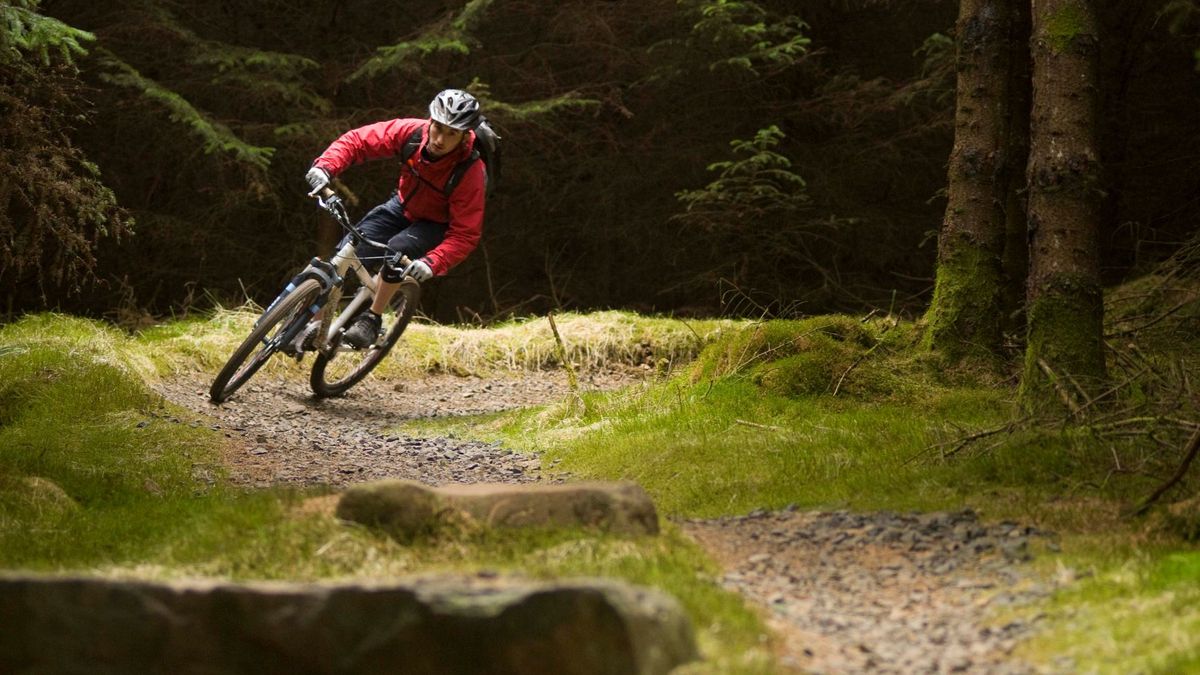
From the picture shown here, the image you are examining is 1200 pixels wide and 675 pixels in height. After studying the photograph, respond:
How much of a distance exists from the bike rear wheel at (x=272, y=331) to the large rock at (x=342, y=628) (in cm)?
538

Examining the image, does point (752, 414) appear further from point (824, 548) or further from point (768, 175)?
point (768, 175)

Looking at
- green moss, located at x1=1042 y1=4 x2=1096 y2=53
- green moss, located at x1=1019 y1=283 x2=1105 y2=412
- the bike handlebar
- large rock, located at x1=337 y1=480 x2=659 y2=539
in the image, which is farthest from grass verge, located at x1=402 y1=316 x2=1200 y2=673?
green moss, located at x1=1042 y1=4 x2=1096 y2=53

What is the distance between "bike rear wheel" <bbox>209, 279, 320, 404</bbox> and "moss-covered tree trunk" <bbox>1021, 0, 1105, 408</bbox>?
4990 millimetres

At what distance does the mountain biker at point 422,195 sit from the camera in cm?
865

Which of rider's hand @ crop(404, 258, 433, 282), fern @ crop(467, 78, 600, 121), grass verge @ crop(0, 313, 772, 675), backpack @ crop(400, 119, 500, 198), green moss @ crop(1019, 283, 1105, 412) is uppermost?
fern @ crop(467, 78, 600, 121)

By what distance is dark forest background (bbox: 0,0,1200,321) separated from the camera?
13.1 m

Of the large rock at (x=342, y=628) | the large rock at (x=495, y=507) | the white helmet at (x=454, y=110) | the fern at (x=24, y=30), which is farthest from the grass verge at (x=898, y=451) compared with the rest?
the fern at (x=24, y=30)

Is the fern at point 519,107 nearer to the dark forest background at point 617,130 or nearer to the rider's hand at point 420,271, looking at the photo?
the dark forest background at point 617,130

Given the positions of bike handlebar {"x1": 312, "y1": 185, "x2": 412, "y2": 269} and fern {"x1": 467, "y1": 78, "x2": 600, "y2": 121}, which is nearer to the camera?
bike handlebar {"x1": 312, "y1": 185, "x2": 412, "y2": 269}

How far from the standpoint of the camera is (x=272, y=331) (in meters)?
9.14

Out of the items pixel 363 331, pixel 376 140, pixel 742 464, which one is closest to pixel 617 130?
pixel 363 331

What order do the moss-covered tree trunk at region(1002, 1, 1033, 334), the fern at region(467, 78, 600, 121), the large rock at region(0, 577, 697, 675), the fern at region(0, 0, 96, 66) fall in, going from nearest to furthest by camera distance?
the large rock at region(0, 577, 697, 675) < the fern at region(0, 0, 96, 66) < the moss-covered tree trunk at region(1002, 1, 1033, 334) < the fern at region(467, 78, 600, 121)

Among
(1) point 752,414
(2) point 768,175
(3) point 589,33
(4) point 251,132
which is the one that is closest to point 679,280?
(2) point 768,175

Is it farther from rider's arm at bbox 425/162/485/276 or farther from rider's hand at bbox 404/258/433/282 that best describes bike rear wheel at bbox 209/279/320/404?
rider's arm at bbox 425/162/485/276
